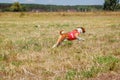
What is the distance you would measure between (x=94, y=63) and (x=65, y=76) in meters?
1.51

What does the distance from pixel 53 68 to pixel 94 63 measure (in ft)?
3.70

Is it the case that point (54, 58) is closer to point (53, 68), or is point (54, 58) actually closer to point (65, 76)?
point (53, 68)

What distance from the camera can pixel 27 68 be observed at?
320 inches

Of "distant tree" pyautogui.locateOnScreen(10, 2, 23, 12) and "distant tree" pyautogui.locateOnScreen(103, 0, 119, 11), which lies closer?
"distant tree" pyautogui.locateOnScreen(10, 2, 23, 12)

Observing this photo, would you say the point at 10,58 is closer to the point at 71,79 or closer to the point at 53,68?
the point at 53,68

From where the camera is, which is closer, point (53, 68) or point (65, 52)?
point (53, 68)

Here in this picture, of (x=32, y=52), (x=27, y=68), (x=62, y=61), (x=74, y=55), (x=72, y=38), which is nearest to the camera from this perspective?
(x=27, y=68)

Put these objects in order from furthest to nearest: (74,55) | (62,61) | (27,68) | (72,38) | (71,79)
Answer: (72,38)
(74,55)
(62,61)
(27,68)
(71,79)

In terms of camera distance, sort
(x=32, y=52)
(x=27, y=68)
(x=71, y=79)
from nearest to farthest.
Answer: (x=71, y=79), (x=27, y=68), (x=32, y=52)

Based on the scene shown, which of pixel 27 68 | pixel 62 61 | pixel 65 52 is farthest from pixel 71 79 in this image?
pixel 65 52

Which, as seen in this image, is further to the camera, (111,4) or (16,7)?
(111,4)

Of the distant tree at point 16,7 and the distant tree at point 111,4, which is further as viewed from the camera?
the distant tree at point 111,4

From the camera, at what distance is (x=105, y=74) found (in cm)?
741

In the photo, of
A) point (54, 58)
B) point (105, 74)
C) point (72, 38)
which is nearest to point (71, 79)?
point (105, 74)
